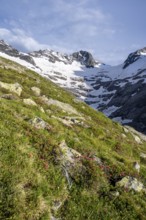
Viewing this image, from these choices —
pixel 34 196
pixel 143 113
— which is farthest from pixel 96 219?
pixel 143 113

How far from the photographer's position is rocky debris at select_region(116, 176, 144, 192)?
569 inches

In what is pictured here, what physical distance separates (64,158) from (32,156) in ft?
6.79

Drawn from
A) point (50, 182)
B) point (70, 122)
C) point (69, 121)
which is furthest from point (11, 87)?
point (50, 182)

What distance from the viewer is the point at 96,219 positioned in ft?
39.5

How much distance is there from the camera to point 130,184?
14.7 metres

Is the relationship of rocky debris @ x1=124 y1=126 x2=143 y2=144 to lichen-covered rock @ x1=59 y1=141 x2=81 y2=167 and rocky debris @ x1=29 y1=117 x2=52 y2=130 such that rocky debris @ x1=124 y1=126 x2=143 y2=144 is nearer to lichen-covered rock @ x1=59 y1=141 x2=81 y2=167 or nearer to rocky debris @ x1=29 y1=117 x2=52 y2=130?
rocky debris @ x1=29 y1=117 x2=52 y2=130

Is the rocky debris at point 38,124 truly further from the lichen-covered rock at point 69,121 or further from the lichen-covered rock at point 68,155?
the lichen-covered rock at point 69,121

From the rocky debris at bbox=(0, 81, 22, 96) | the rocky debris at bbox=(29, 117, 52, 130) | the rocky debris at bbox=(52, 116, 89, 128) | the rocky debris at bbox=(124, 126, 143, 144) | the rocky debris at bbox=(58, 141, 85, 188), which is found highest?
the rocky debris at bbox=(29, 117, 52, 130)

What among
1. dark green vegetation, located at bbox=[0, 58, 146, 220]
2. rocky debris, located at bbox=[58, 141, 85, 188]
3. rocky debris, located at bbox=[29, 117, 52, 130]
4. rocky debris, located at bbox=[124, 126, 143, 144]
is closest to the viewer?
dark green vegetation, located at bbox=[0, 58, 146, 220]

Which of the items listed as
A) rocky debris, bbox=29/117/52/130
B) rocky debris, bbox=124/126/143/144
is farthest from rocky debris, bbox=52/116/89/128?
rocky debris, bbox=124/126/143/144

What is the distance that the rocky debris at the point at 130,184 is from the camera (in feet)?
47.4

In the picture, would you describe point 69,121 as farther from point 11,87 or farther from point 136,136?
point 136,136

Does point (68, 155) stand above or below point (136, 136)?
above

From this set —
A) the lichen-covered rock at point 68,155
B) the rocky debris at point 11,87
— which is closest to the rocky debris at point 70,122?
the lichen-covered rock at point 68,155
